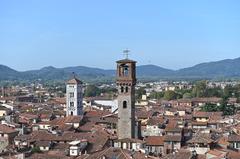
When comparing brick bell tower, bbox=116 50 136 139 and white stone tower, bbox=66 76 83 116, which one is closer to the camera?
brick bell tower, bbox=116 50 136 139

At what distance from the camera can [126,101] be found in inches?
1892

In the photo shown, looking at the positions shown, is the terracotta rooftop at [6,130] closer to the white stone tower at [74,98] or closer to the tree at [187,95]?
the white stone tower at [74,98]

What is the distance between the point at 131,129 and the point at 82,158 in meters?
11.4

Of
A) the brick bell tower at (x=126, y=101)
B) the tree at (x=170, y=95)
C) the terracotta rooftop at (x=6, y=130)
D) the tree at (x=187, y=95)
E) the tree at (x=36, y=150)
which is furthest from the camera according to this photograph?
the tree at (x=170, y=95)

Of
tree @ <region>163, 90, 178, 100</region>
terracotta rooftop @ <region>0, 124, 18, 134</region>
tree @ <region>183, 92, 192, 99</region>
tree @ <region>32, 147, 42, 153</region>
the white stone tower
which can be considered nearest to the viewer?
tree @ <region>32, 147, 42, 153</region>

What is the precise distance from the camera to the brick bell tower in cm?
4784

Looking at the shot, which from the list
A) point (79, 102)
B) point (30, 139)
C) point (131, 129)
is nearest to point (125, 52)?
point (131, 129)

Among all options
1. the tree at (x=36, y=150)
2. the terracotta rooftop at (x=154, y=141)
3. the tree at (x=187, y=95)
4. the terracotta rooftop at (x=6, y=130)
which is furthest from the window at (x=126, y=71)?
the tree at (x=187, y=95)

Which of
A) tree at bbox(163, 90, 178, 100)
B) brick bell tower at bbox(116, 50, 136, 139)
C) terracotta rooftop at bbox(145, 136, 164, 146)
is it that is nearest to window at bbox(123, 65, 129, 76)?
brick bell tower at bbox(116, 50, 136, 139)

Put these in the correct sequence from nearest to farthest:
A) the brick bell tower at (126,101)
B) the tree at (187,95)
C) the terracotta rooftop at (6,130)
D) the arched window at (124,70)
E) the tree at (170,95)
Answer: the brick bell tower at (126,101), the arched window at (124,70), the terracotta rooftop at (6,130), the tree at (187,95), the tree at (170,95)

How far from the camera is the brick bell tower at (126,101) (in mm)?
47844

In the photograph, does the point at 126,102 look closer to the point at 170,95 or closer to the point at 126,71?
the point at 126,71

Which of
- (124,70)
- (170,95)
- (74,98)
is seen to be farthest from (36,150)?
(170,95)

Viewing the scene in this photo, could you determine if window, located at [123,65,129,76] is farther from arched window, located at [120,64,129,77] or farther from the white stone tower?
the white stone tower
